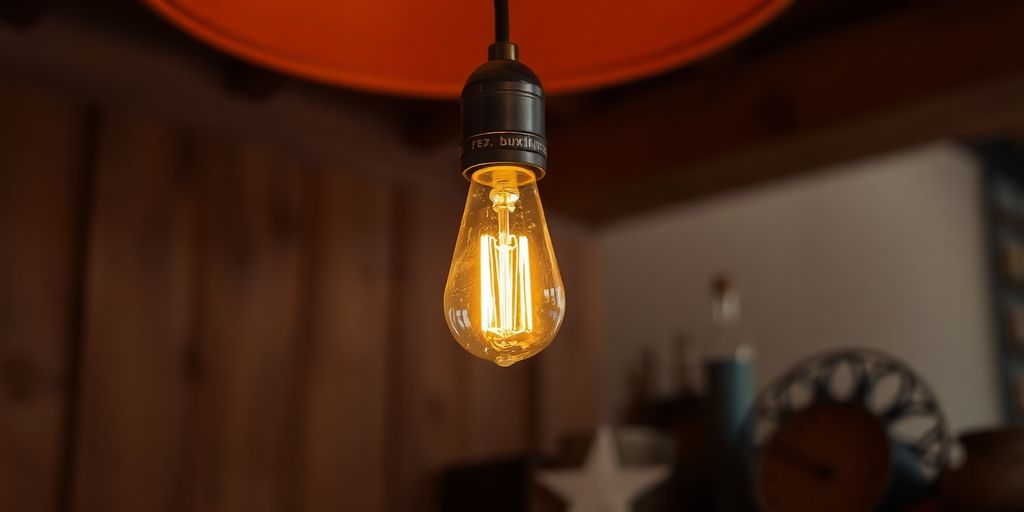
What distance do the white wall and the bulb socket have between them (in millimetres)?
2089

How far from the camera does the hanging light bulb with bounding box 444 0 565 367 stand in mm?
571

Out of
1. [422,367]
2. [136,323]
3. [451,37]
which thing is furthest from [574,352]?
[451,37]

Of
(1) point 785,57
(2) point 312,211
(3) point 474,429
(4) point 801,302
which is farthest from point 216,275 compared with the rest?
(4) point 801,302

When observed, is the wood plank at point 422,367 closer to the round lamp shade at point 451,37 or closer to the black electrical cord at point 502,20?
the round lamp shade at point 451,37

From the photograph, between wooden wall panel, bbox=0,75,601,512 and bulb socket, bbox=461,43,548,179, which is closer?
bulb socket, bbox=461,43,548,179

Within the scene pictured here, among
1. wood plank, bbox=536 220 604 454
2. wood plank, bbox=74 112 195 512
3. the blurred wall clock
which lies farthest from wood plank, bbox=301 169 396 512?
the blurred wall clock

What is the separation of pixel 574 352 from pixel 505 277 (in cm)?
165

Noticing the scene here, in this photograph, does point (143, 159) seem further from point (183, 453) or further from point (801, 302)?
point (801, 302)

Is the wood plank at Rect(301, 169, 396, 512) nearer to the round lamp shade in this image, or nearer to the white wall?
the white wall

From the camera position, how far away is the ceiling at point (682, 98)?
59.8 inches

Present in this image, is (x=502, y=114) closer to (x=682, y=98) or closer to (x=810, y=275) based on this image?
(x=682, y=98)

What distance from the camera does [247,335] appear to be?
165 cm

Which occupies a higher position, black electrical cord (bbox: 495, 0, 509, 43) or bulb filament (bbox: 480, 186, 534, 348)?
black electrical cord (bbox: 495, 0, 509, 43)

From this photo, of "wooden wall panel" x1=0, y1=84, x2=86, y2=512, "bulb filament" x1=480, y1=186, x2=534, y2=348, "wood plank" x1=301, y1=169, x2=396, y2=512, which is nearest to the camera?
"bulb filament" x1=480, y1=186, x2=534, y2=348
